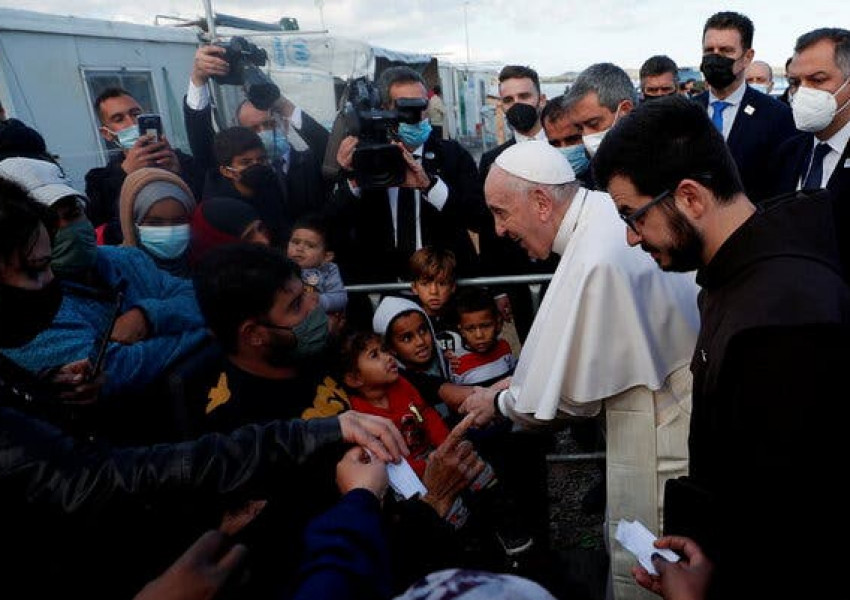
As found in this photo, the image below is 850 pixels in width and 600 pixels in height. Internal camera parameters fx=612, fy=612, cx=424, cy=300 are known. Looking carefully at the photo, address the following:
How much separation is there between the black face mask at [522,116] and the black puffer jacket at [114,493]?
381 centimetres

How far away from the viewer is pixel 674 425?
222 centimetres

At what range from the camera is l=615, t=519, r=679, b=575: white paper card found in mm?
1701

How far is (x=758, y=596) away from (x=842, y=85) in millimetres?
3449

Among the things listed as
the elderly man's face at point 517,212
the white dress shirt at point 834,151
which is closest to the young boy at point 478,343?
the elderly man's face at point 517,212

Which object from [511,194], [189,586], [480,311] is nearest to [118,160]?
[480,311]

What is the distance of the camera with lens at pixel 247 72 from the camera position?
418 cm

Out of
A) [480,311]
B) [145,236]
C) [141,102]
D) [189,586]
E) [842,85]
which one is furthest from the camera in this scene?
[141,102]

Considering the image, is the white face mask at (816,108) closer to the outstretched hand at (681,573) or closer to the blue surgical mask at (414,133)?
the blue surgical mask at (414,133)

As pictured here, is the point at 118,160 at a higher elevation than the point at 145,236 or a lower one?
higher

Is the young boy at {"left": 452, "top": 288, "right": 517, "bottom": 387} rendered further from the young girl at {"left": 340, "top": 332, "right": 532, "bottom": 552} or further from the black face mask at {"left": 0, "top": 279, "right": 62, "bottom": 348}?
the black face mask at {"left": 0, "top": 279, "right": 62, "bottom": 348}

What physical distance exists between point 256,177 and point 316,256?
840 mm

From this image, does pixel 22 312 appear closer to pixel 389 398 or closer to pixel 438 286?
pixel 389 398

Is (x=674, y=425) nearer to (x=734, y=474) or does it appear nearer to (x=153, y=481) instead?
(x=734, y=474)

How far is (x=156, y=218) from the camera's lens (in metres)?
3.19
